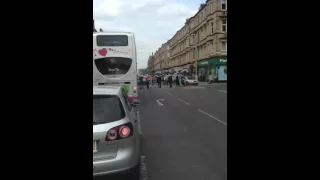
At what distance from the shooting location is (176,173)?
465 centimetres

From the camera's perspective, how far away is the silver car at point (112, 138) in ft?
12.3

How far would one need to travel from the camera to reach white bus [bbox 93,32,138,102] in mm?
12805

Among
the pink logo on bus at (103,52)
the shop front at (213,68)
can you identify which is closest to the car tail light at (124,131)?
the pink logo on bus at (103,52)

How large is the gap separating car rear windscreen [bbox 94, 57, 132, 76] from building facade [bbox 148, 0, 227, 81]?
2226 cm

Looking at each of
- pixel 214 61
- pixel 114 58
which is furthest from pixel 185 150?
pixel 214 61

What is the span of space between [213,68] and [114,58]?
3479 centimetres

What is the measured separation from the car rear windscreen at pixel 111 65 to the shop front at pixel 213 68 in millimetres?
28041

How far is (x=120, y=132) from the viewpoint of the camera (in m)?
3.86

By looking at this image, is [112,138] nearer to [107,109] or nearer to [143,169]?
[107,109]

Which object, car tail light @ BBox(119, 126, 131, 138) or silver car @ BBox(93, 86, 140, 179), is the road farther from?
car tail light @ BBox(119, 126, 131, 138)

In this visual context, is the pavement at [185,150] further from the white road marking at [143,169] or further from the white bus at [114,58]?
the white bus at [114,58]

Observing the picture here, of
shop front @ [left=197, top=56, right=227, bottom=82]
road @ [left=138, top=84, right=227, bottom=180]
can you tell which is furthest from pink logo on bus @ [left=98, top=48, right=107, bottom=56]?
shop front @ [left=197, top=56, right=227, bottom=82]

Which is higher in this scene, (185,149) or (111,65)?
(111,65)

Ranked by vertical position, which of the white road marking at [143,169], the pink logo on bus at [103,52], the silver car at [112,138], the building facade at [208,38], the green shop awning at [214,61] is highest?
the building facade at [208,38]
